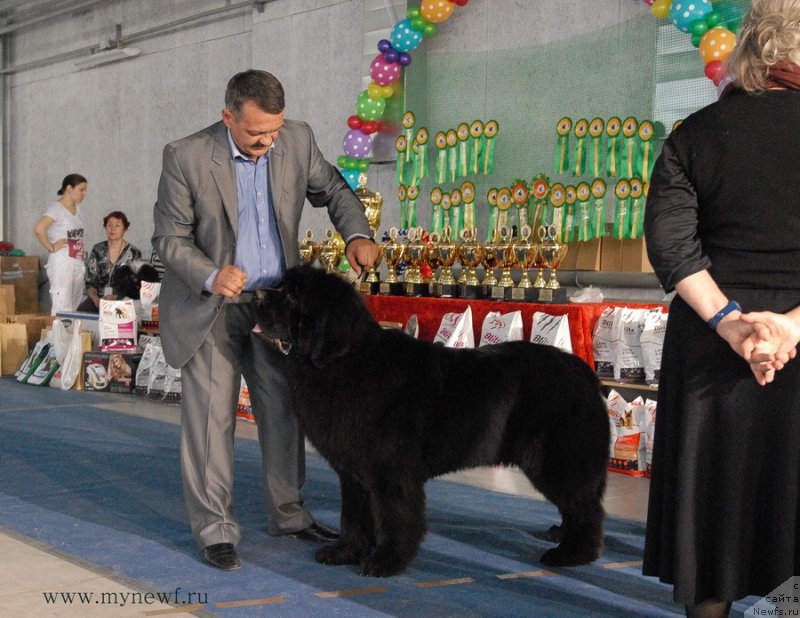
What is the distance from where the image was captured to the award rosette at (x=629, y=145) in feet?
19.8

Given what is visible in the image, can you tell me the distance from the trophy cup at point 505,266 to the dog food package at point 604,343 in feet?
1.80

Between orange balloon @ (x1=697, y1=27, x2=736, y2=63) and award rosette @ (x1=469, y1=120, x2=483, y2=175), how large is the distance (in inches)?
78.1

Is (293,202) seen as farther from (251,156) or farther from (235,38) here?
(235,38)

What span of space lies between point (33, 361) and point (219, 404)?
214 inches

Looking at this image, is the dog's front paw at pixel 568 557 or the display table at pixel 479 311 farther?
the display table at pixel 479 311

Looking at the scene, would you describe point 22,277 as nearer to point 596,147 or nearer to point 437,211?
point 437,211

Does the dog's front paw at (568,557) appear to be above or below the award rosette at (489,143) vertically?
below

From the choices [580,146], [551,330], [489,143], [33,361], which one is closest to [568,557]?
[551,330]

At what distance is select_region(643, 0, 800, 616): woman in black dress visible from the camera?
183cm

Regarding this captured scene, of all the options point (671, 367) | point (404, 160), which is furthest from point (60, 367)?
point (671, 367)

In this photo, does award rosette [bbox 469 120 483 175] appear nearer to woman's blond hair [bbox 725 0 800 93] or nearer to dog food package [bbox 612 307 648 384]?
dog food package [bbox 612 307 648 384]

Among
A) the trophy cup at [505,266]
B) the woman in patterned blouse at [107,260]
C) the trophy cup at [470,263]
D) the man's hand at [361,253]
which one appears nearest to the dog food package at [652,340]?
the trophy cup at [505,266]

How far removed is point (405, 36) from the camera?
745cm

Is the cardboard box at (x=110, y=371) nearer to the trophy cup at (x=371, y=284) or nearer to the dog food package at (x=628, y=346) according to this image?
the trophy cup at (x=371, y=284)
